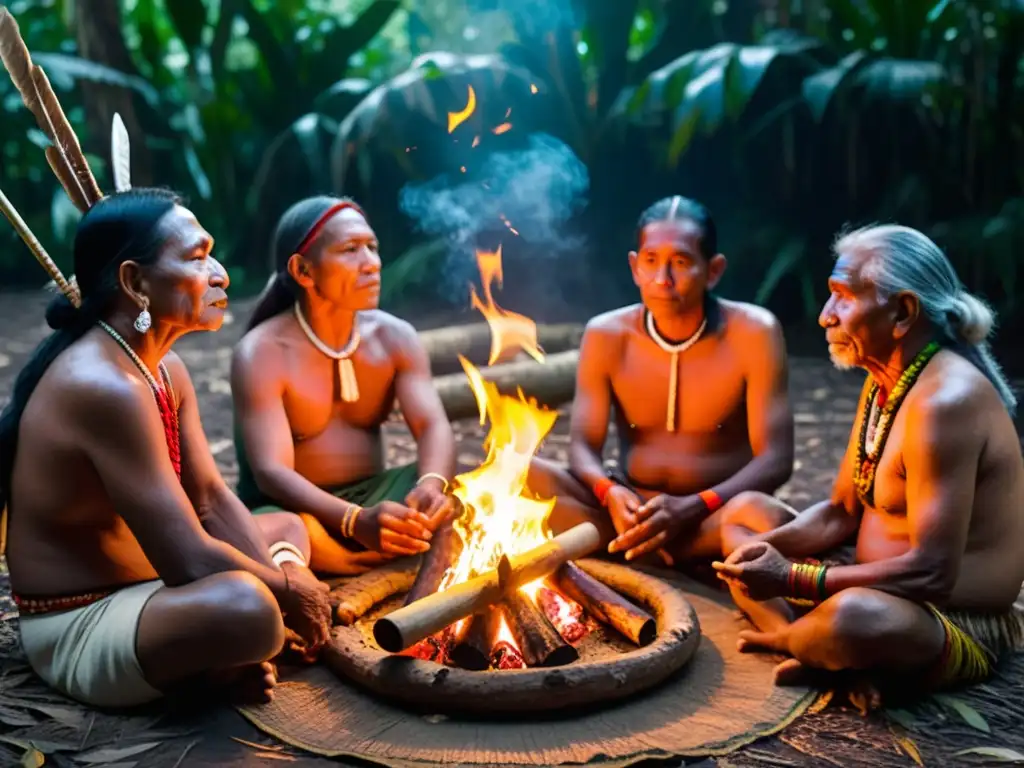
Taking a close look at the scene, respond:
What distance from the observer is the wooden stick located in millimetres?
3537

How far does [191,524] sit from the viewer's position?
2900mm

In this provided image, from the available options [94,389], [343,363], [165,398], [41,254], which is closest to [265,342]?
[343,363]

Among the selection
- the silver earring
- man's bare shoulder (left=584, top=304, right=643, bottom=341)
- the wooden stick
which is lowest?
the wooden stick

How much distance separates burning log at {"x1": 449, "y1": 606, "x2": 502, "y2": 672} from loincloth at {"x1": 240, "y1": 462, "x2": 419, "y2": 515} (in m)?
0.91

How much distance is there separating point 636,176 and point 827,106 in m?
1.94

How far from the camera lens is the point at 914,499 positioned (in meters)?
3.00

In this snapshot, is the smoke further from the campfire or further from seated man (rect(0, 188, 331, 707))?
seated man (rect(0, 188, 331, 707))

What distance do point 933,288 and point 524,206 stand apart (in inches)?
109

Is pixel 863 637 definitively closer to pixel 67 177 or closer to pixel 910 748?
pixel 910 748

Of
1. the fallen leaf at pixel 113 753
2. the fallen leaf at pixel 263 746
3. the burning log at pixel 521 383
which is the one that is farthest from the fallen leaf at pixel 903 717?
the burning log at pixel 521 383

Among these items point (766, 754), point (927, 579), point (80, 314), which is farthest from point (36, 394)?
point (927, 579)

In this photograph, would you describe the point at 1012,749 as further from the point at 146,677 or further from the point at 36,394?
the point at 36,394

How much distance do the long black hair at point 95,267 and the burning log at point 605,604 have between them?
1.67 m

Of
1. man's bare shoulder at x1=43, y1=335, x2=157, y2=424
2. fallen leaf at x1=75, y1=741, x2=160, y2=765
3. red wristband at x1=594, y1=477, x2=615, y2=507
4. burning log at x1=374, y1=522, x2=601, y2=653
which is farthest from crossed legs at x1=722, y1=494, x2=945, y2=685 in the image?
man's bare shoulder at x1=43, y1=335, x2=157, y2=424
